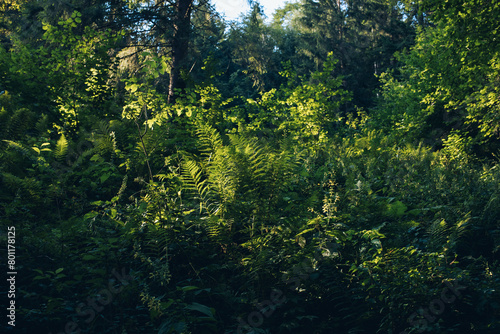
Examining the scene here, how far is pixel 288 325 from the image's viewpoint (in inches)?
102

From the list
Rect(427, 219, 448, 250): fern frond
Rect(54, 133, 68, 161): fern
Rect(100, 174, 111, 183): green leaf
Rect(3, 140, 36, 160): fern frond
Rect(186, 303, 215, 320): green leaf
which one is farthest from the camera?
Rect(54, 133, 68, 161): fern

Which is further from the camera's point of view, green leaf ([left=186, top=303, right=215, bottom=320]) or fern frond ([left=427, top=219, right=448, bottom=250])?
fern frond ([left=427, top=219, right=448, bottom=250])

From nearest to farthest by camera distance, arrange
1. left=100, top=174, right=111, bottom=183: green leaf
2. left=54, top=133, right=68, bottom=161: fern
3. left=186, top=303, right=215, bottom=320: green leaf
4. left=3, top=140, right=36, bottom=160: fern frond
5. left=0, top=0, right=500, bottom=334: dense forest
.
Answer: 1. left=186, top=303, right=215, bottom=320: green leaf
2. left=0, top=0, right=500, bottom=334: dense forest
3. left=3, top=140, right=36, bottom=160: fern frond
4. left=100, top=174, right=111, bottom=183: green leaf
5. left=54, top=133, right=68, bottom=161: fern

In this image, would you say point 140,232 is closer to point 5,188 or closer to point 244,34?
point 5,188

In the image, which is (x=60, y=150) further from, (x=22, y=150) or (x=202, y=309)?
(x=202, y=309)

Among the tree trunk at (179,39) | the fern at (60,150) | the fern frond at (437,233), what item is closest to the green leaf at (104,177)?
the fern at (60,150)

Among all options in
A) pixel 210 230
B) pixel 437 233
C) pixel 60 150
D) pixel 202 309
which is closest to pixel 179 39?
pixel 60 150

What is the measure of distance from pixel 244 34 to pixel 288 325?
385 inches

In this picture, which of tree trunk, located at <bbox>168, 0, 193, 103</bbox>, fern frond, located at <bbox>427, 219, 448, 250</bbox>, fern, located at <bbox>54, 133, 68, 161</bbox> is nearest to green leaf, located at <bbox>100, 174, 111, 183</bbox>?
fern, located at <bbox>54, 133, 68, 161</bbox>

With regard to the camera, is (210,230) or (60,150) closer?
(210,230)

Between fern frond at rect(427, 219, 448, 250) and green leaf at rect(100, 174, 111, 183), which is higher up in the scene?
green leaf at rect(100, 174, 111, 183)

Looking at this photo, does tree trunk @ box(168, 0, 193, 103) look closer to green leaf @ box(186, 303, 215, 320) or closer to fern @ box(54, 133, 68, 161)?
fern @ box(54, 133, 68, 161)

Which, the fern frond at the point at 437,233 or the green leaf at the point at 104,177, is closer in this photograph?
the fern frond at the point at 437,233

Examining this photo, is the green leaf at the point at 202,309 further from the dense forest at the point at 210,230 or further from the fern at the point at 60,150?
the fern at the point at 60,150
